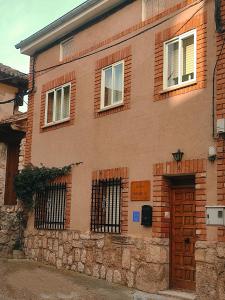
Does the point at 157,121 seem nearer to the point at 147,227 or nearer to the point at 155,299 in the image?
the point at 147,227

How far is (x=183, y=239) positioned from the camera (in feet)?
31.7

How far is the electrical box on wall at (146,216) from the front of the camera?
9953mm

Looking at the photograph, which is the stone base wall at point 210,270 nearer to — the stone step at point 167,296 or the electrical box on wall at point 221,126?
the stone step at point 167,296

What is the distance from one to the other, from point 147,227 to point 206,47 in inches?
155

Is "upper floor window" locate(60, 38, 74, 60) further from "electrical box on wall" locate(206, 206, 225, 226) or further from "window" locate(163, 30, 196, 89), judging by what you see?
"electrical box on wall" locate(206, 206, 225, 226)

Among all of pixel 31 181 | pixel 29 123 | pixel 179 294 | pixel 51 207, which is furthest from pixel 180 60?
pixel 29 123

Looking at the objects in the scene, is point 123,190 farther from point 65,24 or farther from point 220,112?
point 65,24

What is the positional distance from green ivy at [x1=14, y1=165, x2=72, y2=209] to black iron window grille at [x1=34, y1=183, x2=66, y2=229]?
0.66ft

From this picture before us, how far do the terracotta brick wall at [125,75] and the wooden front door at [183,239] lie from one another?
260 cm

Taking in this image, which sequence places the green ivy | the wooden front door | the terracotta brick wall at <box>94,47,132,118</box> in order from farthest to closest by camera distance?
the green ivy, the terracotta brick wall at <box>94,47,132,118</box>, the wooden front door

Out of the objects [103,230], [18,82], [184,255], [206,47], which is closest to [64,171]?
[103,230]

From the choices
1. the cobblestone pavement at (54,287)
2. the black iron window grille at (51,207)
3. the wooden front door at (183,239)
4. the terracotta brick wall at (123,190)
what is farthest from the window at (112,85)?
the cobblestone pavement at (54,287)

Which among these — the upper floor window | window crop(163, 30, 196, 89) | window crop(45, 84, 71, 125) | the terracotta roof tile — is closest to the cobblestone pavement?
window crop(45, 84, 71, 125)

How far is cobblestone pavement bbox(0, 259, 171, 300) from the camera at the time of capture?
9227mm
